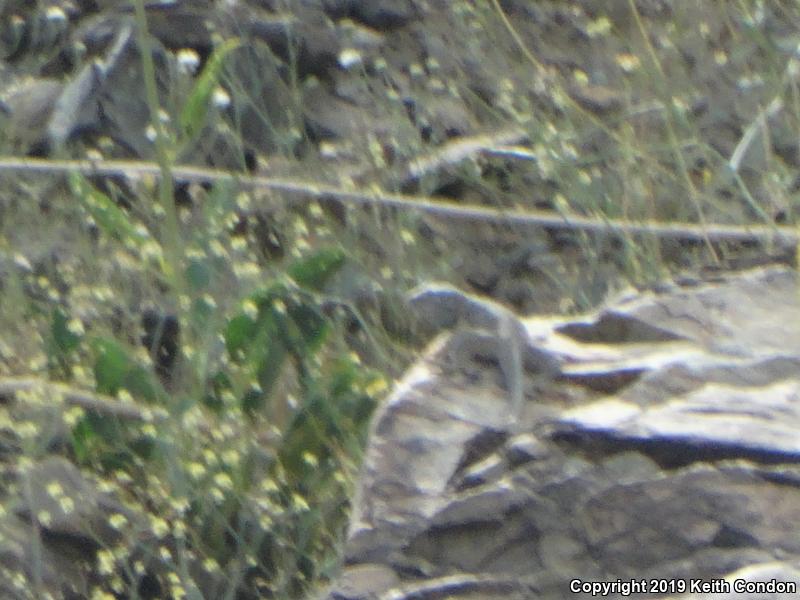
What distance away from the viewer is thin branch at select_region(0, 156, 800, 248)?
292cm

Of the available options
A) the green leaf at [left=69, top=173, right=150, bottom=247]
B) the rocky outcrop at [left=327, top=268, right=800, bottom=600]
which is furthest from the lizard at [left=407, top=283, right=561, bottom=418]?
the green leaf at [left=69, top=173, right=150, bottom=247]

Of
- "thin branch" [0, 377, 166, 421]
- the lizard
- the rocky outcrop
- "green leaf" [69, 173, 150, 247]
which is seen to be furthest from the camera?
"green leaf" [69, 173, 150, 247]

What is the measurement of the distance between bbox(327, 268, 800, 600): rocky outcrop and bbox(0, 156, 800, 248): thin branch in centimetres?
69

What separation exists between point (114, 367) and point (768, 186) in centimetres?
147

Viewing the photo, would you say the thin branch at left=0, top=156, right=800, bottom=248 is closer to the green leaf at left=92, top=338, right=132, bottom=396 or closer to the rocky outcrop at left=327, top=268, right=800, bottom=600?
the green leaf at left=92, top=338, right=132, bottom=396

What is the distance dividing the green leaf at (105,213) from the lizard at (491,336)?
1.01 meters

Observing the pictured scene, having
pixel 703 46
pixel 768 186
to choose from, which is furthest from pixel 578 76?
pixel 768 186

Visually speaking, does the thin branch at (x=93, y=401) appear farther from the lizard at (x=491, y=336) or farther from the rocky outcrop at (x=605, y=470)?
the rocky outcrop at (x=605, y=470)

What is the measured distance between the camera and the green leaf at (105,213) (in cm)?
317

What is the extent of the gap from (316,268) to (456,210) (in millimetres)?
369

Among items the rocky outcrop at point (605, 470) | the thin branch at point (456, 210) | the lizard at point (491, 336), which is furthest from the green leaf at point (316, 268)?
the rocky outcrop at point (605, 470)

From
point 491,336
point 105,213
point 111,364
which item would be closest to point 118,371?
point 111,364

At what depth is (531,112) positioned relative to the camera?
11.0 feet

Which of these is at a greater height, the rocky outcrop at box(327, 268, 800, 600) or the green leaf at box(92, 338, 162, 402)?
the rocky outcrop at box(327, 268, 800, 600)
